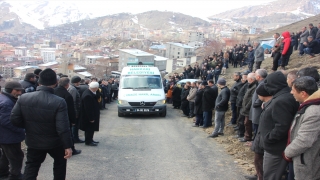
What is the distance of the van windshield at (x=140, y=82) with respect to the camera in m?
12.4

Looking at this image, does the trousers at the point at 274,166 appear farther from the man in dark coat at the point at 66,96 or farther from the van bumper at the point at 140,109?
the van bumper at the point at 140,109

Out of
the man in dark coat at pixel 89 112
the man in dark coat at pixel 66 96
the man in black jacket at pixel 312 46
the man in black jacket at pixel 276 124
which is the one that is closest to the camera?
the man in black jacket at pixel 276 124

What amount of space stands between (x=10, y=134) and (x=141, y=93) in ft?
25.1

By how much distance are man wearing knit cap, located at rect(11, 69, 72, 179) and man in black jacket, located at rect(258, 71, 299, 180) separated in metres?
2.81

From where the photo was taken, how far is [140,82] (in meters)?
12.6

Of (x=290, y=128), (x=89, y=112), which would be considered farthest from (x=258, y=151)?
(x=89, y=112)

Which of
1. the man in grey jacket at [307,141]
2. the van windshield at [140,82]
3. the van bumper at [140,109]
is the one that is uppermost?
the man in grey jacket at [307,141]

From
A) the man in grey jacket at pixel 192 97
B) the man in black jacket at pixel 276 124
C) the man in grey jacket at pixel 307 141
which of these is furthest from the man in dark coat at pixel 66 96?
the man in grey jacket at pixel 192 97

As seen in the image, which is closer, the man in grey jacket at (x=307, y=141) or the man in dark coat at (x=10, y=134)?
the man in grey jacket at (x=307, y=141)

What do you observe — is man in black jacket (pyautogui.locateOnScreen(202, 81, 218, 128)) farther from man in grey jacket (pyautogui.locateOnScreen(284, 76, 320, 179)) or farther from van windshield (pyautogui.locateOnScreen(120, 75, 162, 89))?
man in grey jacket (pyautogui.locateOnScreen(284, 76, 320, 179))

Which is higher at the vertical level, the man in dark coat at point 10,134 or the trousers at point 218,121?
the man in dark coat at point 10,134

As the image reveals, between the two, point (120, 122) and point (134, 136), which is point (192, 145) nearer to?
point (134, 136)

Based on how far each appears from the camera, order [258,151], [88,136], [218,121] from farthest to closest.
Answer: [218,121] → [88,136] → [258,151]

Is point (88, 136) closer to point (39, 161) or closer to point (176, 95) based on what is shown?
point (39, 161)
